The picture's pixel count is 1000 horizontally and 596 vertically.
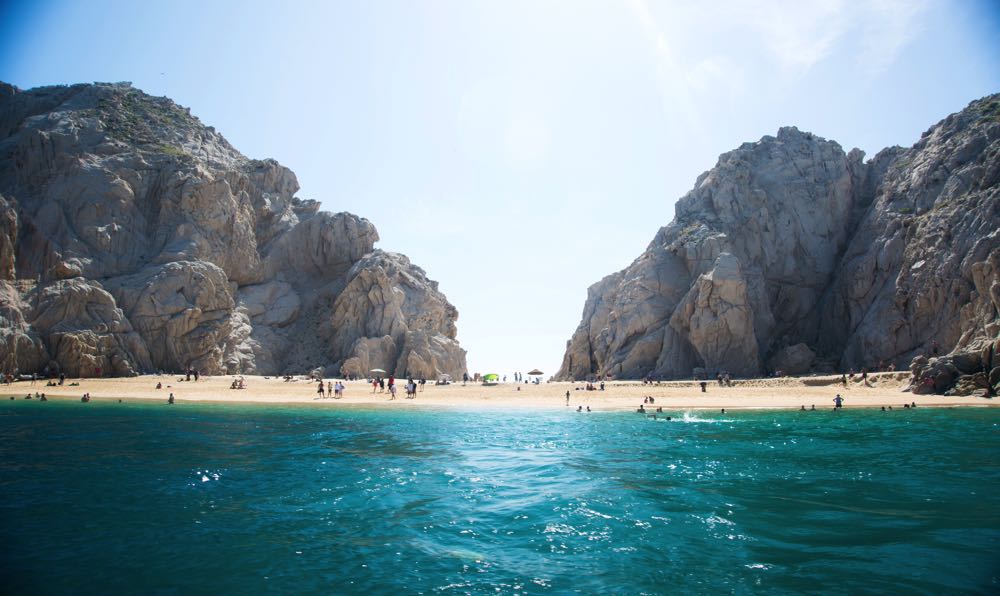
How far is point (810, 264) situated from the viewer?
226ft

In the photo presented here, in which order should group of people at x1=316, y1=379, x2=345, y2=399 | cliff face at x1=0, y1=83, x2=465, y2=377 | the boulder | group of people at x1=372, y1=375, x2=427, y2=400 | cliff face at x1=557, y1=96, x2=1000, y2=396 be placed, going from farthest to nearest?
the boulder, cliff face at x1=557, y1=96, x2=1000, y2=396, cliff face at x1=0, y1=83, x2=465, y2=377, group of people at x1=372, y1=375, x2=427, y2=400, group of people at x1=316, y1=379, x2=345, y2=399

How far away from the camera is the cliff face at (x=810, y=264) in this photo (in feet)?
166

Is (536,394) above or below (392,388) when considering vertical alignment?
below

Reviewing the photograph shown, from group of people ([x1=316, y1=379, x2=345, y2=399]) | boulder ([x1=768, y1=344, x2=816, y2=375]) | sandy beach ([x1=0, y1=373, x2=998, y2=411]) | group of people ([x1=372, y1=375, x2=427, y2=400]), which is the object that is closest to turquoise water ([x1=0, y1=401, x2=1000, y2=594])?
sandy beach ([x1=0, y1=373, x2=998, y2=411])

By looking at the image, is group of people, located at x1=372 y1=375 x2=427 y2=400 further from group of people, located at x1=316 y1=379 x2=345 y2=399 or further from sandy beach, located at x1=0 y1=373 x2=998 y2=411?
group of people, located at x1=316 y1=379 x2=345 y2=399

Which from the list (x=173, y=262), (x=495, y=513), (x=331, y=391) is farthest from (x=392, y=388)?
(x=495, y=513)

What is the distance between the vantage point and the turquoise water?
8.69 meters

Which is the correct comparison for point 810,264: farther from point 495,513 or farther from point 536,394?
point 495,513

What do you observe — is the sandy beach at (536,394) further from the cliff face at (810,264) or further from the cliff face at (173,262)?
the cliff face at (810,264)

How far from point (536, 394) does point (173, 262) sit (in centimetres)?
4075

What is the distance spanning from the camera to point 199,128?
76.1 metres

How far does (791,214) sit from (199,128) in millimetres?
84009

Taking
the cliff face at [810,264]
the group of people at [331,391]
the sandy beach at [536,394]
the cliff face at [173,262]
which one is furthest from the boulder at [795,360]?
the group of people at [331,391]

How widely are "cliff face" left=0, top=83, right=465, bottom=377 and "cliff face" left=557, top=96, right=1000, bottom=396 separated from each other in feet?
87.8
